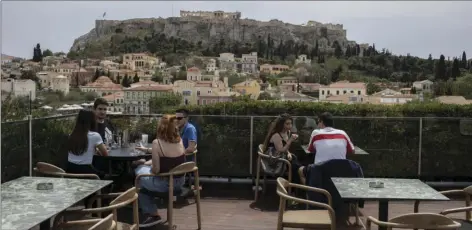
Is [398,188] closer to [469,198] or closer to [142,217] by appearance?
[469,198]

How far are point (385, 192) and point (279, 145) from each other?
7.15 ft

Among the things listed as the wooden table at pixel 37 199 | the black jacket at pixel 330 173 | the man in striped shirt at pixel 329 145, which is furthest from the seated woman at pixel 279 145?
the wooden table at pixel 37 199

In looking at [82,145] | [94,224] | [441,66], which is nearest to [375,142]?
[82,145]

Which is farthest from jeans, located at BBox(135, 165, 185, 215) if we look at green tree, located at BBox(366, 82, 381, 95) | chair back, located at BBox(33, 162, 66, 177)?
green tree, located at BBox(366, 82, 381, 95)

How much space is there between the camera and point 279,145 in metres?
5.23

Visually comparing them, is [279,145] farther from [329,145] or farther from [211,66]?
[211,66]

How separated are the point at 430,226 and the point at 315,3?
472cm

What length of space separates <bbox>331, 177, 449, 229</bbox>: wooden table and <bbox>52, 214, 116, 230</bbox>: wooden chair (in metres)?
1.34

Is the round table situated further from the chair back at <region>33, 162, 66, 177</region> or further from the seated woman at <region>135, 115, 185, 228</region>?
the chair back at <region>33, 162, 66, 177</region>

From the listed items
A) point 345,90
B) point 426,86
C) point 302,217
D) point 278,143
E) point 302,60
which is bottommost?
point 302,217

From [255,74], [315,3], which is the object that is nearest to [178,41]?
[255,74]

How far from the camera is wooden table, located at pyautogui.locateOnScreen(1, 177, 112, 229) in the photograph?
2377mm

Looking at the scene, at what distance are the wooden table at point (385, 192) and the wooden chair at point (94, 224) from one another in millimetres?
1338

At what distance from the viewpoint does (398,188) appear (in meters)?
3.25
